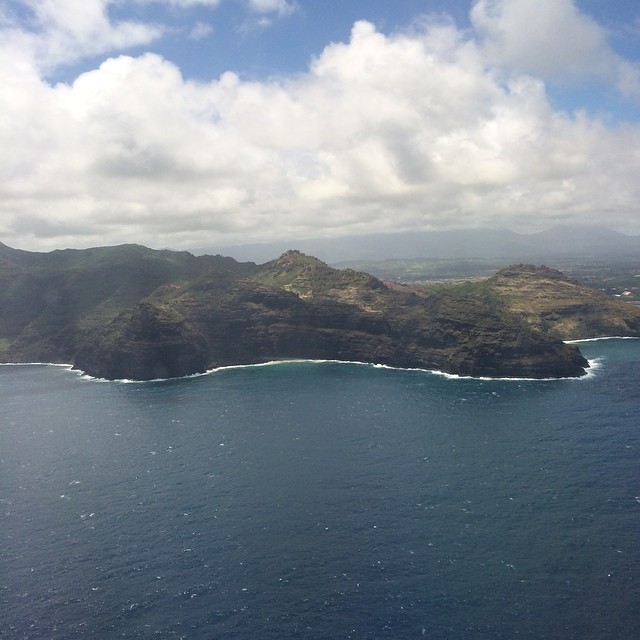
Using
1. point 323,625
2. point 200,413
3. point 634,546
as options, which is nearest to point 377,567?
point 323,625

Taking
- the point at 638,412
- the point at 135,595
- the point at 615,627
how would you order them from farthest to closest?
1. the point at 638,412
2. the point at 135,595
3. the point at 615,627

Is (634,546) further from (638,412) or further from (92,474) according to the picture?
(92,474)

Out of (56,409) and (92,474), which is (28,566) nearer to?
(92,474)

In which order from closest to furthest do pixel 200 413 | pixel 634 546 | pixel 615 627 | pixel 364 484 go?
pixel 615 627 → pixel 634 546 → pixel 364 484 → pixel 200 413

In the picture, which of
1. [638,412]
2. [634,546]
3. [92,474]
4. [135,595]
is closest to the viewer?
[135,595]

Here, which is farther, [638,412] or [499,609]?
A: [638,412]

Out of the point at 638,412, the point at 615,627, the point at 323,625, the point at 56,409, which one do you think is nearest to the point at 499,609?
the point at 615,627

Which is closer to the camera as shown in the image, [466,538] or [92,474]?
[466,538]
